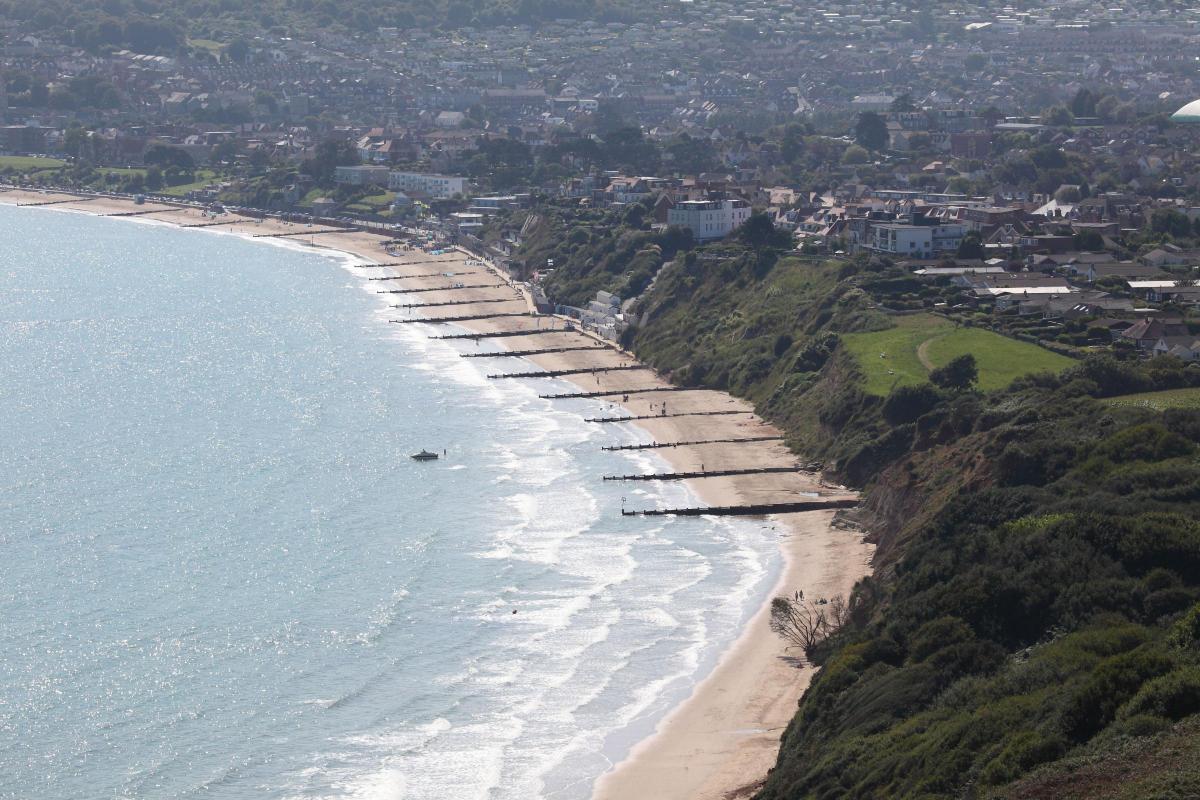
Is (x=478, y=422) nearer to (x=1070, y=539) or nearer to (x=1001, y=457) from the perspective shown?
(x=1001, y=457)

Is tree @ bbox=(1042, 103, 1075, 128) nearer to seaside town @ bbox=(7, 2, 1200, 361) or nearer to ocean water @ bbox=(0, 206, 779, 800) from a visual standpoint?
seaside town @ bbox=(7, 2, 1200, 361)

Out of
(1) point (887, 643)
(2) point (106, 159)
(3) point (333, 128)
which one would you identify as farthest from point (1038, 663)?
(3) point (333, 128)

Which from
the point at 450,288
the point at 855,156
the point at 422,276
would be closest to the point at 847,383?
the point at 450,288

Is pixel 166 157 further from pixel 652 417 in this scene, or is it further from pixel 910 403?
pixel 910 403

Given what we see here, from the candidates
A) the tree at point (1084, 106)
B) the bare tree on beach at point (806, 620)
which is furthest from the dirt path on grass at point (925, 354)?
the tree at point (1084, 106)

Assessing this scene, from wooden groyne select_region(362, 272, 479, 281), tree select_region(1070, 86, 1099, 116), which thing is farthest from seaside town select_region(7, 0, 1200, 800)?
wooden groyne select_region(362, 272, 479, 281)

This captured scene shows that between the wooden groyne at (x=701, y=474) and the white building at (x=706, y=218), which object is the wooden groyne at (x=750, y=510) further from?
the white building at (x=706, y=218)
